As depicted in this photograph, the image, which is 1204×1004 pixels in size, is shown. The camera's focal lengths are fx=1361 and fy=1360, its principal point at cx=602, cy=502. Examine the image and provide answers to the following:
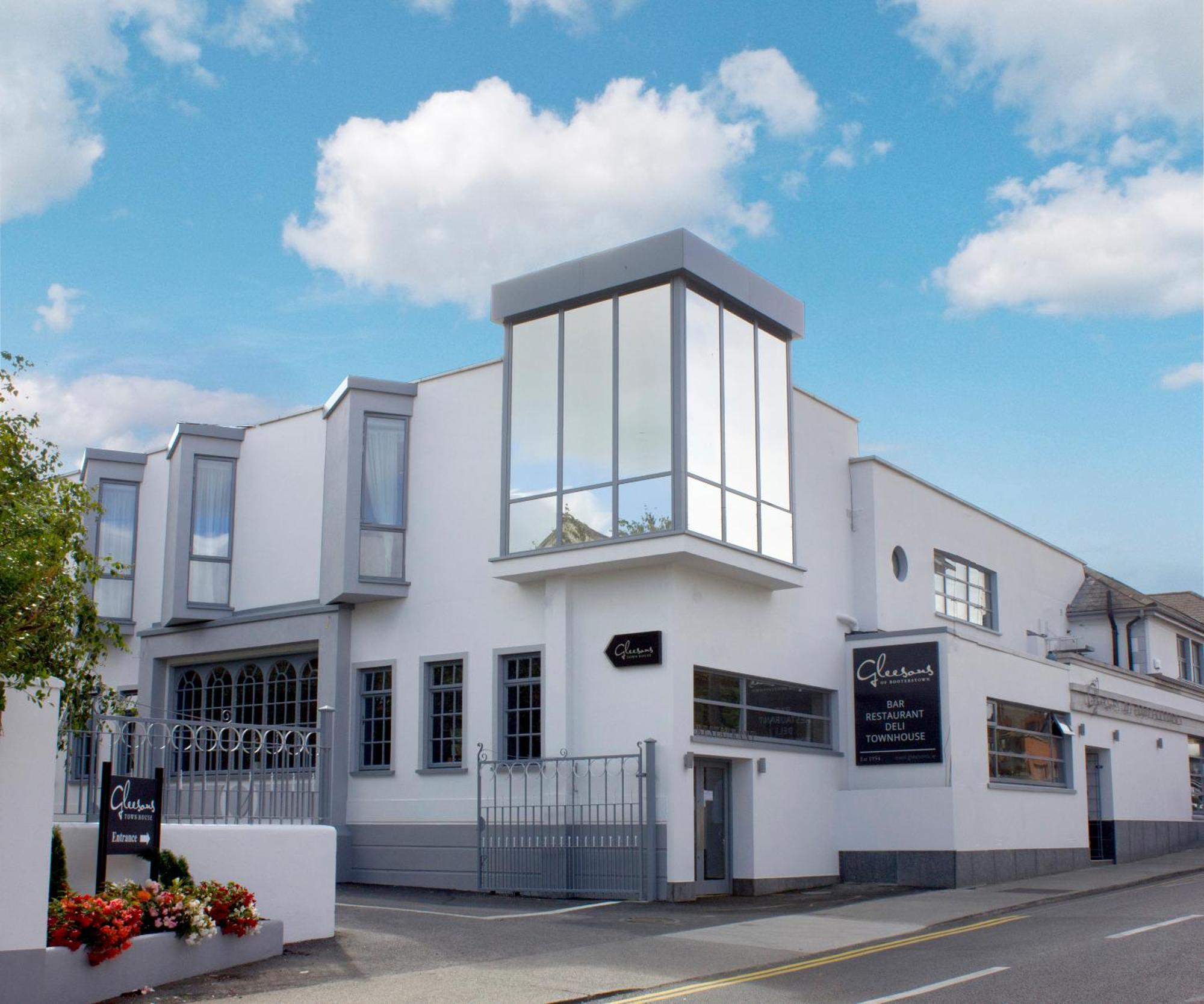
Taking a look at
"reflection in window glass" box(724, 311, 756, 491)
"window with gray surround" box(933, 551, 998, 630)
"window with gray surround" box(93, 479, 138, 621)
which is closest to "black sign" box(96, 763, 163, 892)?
"reflection in window glass" box(724, 311, 756, 491)

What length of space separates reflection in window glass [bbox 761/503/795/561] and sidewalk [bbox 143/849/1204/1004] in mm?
5239

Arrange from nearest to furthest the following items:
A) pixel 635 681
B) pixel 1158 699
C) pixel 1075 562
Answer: pixel 635 681 → pixel 1158 699 → pixel 1075 562

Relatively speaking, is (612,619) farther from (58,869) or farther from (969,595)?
(969,595)

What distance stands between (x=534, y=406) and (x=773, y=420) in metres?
3.86

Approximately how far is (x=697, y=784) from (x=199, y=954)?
32.5 ft

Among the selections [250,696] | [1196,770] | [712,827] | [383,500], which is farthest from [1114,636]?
[250,696]

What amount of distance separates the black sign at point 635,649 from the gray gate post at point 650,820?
118cm

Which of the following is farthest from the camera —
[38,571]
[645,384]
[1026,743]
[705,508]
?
[1026,743]

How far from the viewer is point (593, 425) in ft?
66.9

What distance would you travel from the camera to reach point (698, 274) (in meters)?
20.0

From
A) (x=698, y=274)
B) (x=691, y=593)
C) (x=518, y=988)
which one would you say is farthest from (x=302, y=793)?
(x=698, y=274)

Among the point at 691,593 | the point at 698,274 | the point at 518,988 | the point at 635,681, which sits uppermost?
the point at 698,274

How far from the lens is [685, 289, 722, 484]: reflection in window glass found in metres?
19.8

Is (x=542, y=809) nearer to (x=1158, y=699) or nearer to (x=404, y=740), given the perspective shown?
(x=404, y=740)
